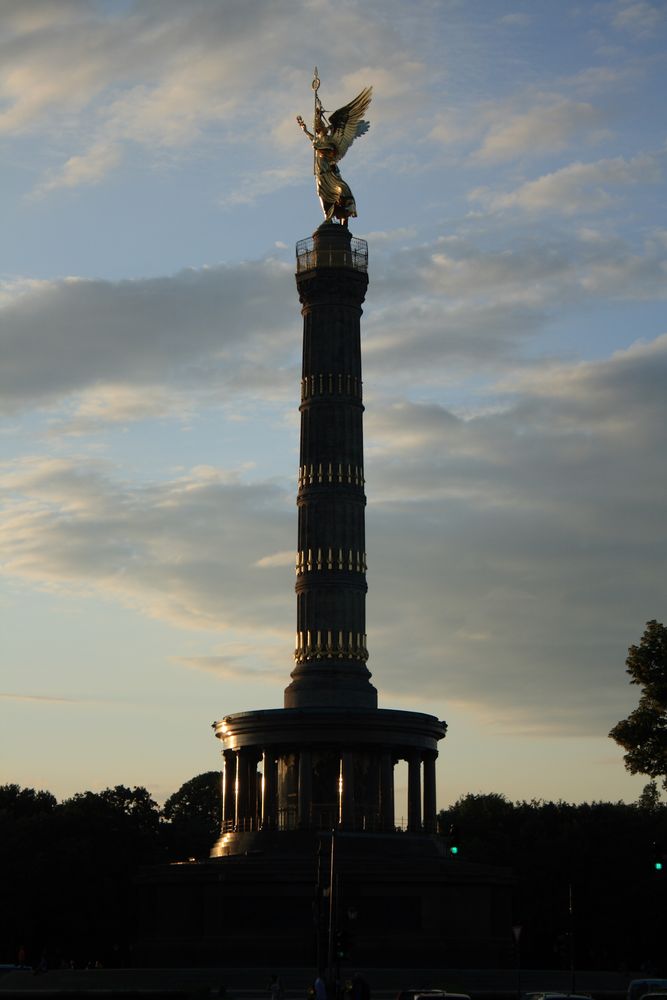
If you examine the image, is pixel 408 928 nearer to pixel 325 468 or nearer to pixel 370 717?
pixel 370 717

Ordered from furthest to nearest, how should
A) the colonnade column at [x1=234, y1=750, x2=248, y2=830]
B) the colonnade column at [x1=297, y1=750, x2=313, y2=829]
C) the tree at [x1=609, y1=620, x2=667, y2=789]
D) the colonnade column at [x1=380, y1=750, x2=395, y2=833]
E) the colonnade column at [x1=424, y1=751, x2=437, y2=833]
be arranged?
the colonnade column at [x1=234, y1=750, x2=248, y2=830] < the colonnade column at [x1=424, y1=751, x2=437, y2=833] < the colonnade column at [x1=380, y1=750, x2=395, y2=833] < the colonnade column at [x1=297, y1=750, x2=313, y2=829] < the tree at [x1=609, y1=620, x2=667, y2=789]

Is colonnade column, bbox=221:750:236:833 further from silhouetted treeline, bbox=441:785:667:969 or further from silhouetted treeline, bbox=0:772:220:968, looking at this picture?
silhouetted treeline, bbox=441:785:667:969

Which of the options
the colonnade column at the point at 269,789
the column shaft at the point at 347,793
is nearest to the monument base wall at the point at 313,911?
the column shaft at the point at 347,793

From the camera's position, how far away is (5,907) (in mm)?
90562

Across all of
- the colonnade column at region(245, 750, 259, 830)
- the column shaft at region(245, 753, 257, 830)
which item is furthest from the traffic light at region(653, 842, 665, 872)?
the column shaft at region(245, 753, 257, 830)

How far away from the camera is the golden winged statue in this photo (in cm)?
9431

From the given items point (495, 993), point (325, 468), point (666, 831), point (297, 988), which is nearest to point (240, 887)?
point (297, 988)

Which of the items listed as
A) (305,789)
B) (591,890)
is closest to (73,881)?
(305,789)

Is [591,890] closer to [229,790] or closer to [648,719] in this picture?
[229,790]

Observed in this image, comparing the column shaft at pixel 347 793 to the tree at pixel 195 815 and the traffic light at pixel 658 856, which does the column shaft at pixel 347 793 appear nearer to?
the tree at pixel 195 815

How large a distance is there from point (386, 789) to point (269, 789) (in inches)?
228

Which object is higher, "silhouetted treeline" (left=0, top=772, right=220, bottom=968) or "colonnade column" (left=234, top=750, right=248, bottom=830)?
"colonnade column" (left=234, top=750, right=248, bottom=830)

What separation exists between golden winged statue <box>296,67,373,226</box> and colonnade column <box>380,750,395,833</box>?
29537 mm

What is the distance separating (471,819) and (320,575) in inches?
1180
